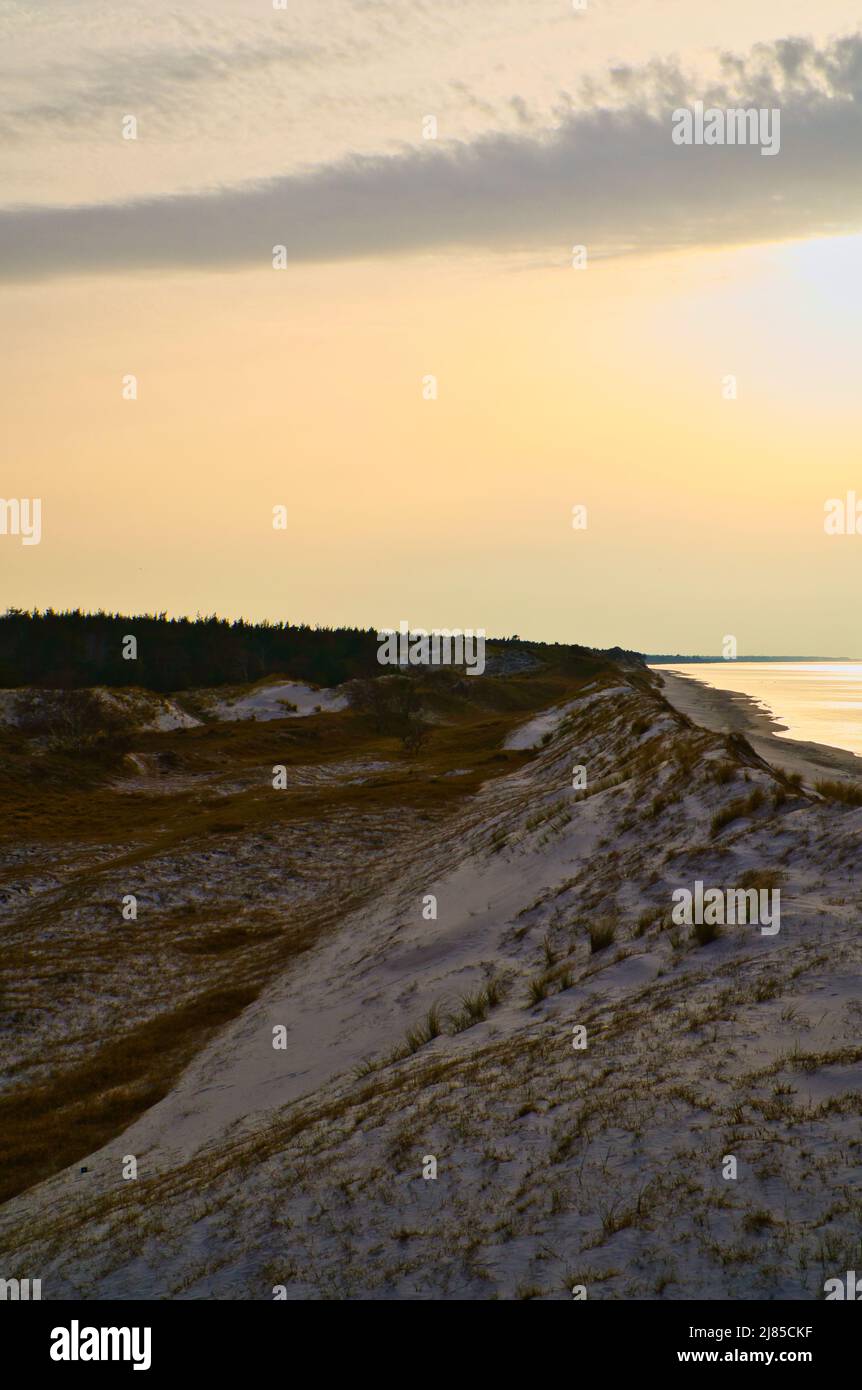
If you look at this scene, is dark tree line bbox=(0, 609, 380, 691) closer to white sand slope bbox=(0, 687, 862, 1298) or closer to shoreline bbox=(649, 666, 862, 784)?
shoreline bbox=(649, 666, 862, 784)

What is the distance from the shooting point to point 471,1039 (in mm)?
12648

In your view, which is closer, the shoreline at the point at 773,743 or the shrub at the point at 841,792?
the shrub at the point at 841,792

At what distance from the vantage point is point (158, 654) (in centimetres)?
13575

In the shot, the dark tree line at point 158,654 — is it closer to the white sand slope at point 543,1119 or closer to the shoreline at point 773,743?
the shoreline at point 773,743

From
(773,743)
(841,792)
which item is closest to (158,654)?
(773,743)

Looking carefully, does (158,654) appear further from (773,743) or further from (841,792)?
(841,792)

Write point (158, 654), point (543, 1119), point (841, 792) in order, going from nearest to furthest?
point (543, 1119) < point (841, 792) < point (158, 654)

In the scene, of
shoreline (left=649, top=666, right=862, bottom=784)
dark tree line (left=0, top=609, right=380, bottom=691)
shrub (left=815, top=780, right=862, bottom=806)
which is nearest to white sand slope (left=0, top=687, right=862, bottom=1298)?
shrub (left=815, top=780, right=862, bottom=806)

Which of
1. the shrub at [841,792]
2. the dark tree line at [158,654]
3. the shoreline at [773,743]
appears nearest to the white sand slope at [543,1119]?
the shrub at [841,792]

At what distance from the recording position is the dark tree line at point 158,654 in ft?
422
